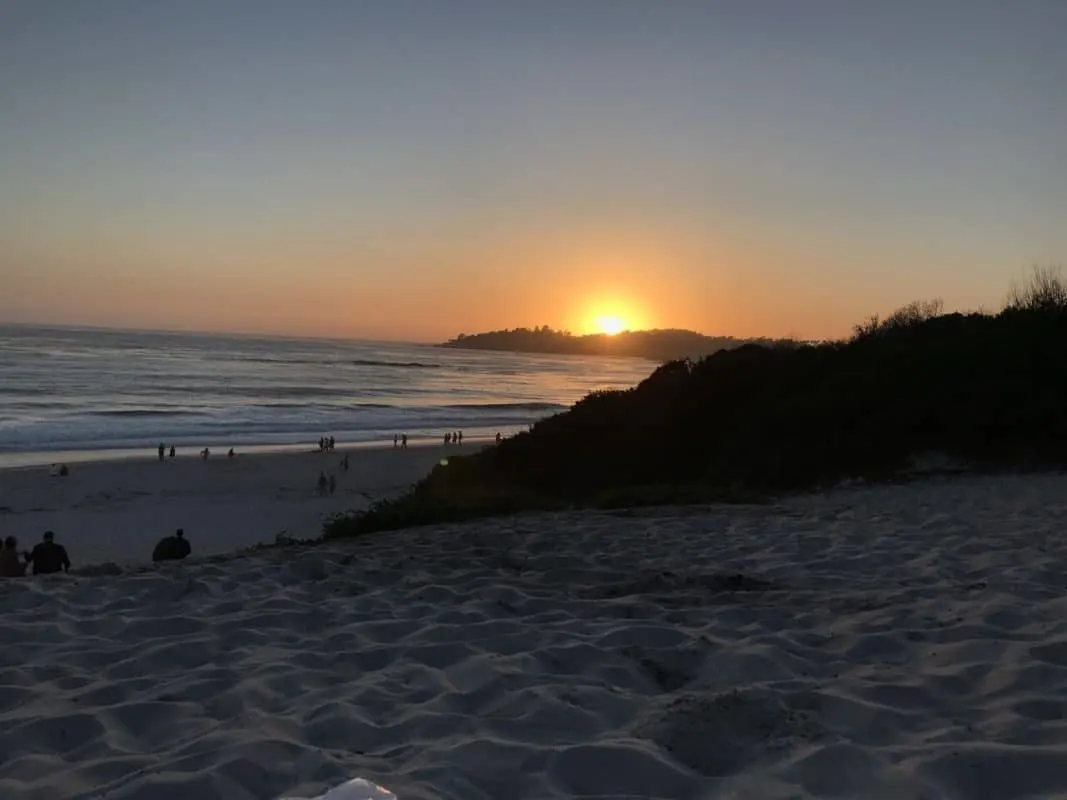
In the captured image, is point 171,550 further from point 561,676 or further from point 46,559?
point 561,676

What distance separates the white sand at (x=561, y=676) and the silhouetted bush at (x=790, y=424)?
4278 millimetres

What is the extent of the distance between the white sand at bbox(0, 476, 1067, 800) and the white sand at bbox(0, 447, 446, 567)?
30.4ft

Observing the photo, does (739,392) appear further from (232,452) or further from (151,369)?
(151,369)

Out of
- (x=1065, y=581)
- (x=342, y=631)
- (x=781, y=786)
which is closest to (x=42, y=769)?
(x=342, y=631)

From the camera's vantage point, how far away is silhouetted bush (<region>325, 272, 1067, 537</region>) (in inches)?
458

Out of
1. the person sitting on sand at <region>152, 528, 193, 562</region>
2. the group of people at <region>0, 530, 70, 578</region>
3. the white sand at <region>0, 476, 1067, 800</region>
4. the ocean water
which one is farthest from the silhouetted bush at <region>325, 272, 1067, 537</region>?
the ocean water

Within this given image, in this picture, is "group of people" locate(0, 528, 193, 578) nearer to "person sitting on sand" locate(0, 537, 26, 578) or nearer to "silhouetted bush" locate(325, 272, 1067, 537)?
"person sitting on sand" locate(0, 537, 26, 578)

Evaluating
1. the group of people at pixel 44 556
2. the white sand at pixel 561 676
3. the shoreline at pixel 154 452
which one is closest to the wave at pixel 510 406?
the shoreline at pixel 154 452

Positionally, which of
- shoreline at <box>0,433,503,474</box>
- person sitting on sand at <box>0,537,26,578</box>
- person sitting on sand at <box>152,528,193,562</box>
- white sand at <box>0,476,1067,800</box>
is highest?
white sand at <box>0,476,1067,800</box>

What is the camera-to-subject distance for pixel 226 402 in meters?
50.1

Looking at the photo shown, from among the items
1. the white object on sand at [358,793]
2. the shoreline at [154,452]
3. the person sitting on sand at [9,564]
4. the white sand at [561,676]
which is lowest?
the shoreline at [154,452]

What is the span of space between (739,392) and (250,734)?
13.3 meters

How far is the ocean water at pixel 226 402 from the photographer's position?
35562mm

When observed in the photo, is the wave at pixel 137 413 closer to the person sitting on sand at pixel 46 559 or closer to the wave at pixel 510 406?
the wave at pixel 510 406
